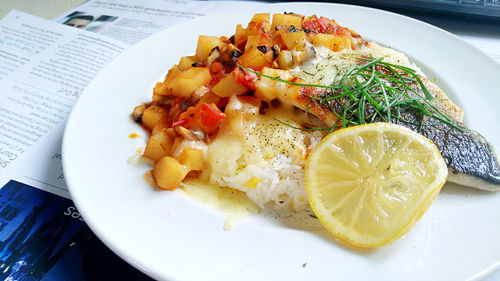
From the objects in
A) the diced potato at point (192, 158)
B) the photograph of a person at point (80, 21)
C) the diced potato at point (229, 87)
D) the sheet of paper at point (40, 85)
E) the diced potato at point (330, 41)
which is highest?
the diced potato at point (330, 41)

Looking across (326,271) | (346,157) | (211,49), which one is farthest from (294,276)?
(211,49)

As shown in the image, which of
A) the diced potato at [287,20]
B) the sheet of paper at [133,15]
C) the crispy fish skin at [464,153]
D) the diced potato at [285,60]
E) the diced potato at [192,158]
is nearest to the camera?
the crispy fish skin at [464,153]

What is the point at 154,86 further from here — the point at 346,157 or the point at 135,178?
the point at 346,157

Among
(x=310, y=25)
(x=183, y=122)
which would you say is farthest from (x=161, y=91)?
(x=310, y=25)

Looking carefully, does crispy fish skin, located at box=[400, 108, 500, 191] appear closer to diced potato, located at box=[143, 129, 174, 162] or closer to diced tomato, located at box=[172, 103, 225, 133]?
diced tomato, located at box=[172, 103, 225, 133]

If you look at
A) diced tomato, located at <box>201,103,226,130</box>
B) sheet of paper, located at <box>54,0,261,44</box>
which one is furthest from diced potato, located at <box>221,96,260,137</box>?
sheet of paper, located at <box>54,0,261,44</box>

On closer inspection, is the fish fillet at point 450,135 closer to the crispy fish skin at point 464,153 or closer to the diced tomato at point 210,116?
the crispy fish skin at point 464,153

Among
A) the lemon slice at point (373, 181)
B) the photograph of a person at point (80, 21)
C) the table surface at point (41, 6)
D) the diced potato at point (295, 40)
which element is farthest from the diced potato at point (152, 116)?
the table surface at point (41, 6)

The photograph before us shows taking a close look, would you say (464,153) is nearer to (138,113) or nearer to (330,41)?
(330,41)
